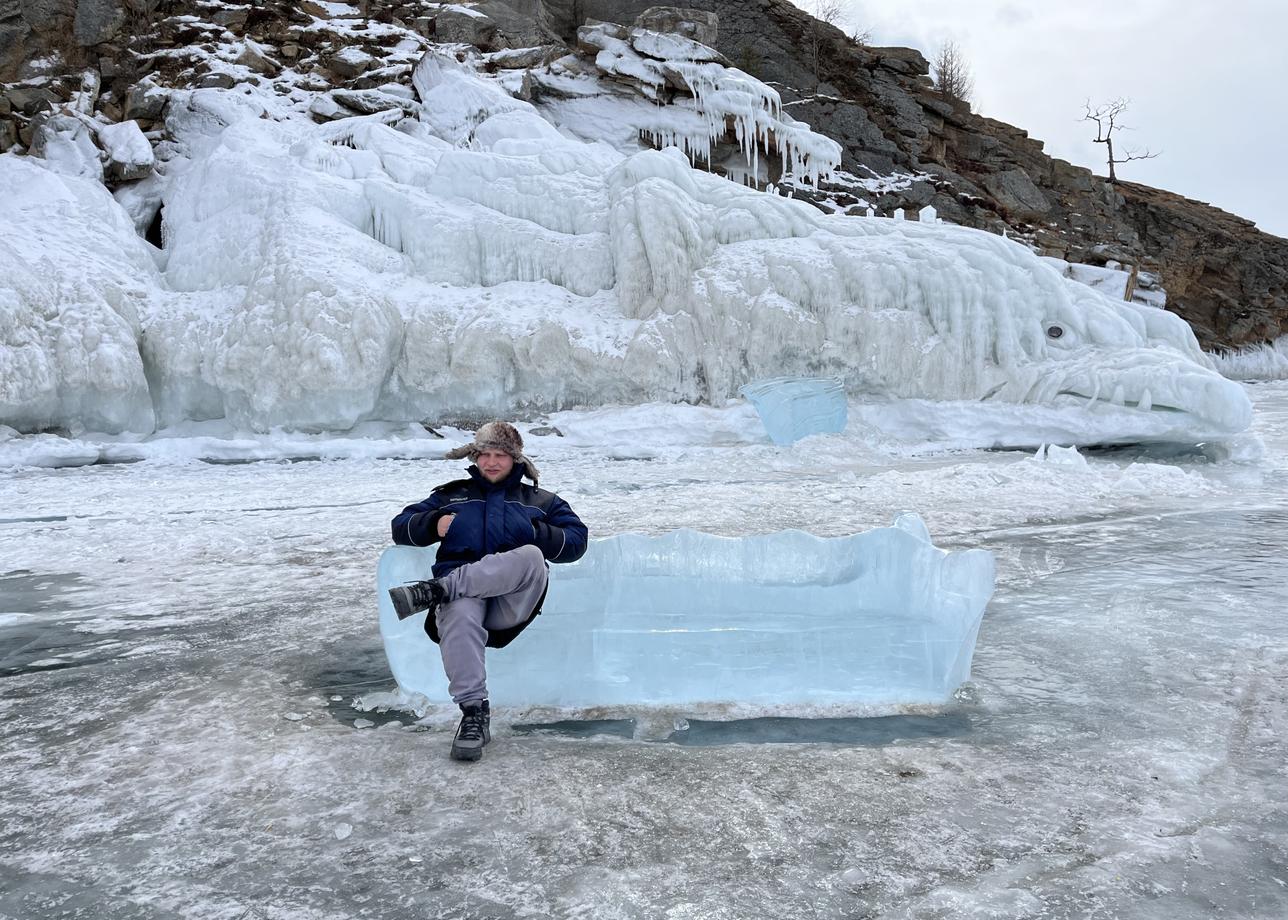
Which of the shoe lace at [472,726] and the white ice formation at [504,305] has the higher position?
the white ice formation at [504,305]

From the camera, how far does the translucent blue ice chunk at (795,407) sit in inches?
471

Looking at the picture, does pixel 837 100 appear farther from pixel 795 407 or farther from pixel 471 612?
pixel 471 612

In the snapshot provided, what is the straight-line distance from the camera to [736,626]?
3895mm

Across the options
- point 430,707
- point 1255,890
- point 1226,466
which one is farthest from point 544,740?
point 1226,466

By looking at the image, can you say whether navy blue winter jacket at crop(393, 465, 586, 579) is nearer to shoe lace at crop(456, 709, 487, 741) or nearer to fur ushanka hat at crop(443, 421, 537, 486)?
fur ushanka hat at crop(443, 421, 537, 486)

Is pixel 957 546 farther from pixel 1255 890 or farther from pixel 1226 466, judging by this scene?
pixel 1226 466

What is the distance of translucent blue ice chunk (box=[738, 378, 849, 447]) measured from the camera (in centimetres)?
1195

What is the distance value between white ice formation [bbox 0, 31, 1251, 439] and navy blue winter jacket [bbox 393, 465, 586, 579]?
937cm

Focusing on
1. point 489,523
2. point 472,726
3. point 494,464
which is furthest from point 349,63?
point 472,726

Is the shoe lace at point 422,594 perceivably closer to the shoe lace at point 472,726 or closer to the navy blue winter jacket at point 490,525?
the navy blue winter jacket at point 490,525

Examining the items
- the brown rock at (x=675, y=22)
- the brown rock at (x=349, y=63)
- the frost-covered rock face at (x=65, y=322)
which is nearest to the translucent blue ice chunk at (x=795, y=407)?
the frost-covered rock face at (x=65, y=322)

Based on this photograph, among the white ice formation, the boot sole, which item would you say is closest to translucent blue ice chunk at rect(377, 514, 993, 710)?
the boot sole

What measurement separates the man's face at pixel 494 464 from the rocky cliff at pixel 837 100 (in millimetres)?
15738

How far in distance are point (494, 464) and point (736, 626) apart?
1.30 meters
